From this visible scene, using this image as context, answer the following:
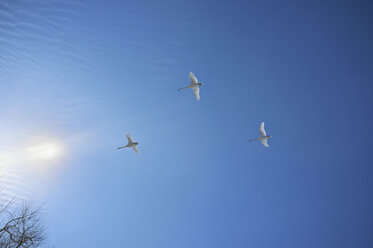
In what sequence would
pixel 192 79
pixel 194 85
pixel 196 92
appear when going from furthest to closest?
pixel 196 92 < pixel 194 85 < pixel 192 79

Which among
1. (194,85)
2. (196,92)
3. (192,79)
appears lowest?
(196,92)

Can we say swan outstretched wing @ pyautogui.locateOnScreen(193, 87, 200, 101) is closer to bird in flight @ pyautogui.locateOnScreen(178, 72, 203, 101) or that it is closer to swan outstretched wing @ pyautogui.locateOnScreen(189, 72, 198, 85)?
bird in flight @ pyautogui.locateOnScreen(178, 72, 203, 101)

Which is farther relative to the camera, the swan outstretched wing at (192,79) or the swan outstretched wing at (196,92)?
the swan outstretched wing at (196,92)

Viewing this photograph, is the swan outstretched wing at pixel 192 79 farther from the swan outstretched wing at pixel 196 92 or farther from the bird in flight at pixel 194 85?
the swan outstretched wing at pixel 196 92

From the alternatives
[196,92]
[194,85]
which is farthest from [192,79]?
[196,92]

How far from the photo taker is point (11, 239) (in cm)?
1502

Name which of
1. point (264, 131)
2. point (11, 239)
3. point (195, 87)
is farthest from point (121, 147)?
point (264, 131)

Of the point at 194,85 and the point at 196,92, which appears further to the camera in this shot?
the point at 196,92

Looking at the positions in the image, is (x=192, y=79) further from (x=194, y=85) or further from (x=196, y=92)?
(x=196, y=92)

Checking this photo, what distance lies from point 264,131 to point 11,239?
28027mm

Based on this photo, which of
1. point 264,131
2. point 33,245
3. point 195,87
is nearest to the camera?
point 33,245

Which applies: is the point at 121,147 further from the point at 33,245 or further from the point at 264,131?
the point at 264,131

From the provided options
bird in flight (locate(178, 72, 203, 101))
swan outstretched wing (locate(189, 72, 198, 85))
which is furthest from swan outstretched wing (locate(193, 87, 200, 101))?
swan outstretched wing (locate(189, 72, 198, 85))

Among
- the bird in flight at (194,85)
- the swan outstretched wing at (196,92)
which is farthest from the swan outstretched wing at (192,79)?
the swan outstretched wing at (196,92)
